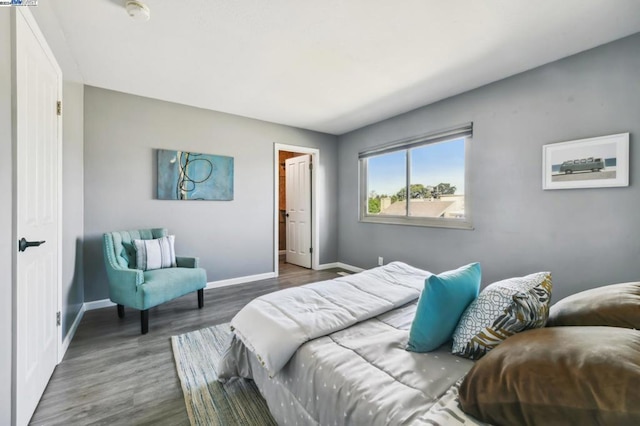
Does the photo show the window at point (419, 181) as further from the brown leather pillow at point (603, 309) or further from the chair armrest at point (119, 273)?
the chair armrest at point (119, 273)

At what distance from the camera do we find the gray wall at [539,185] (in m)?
2.12

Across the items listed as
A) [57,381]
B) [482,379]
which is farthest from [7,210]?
[482,379]

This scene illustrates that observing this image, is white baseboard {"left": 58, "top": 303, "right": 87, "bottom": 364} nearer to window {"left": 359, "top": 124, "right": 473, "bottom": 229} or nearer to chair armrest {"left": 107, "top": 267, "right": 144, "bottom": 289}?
chair armrest {"left": 107, "top": 267, "right": 144, "bottom": 289}

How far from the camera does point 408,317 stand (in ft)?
5.02

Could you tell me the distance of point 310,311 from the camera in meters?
1.53

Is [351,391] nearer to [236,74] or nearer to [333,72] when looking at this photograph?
[333,72]

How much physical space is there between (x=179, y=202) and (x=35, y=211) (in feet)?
6.67

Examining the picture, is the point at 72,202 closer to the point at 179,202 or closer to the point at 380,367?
the point at 179,202

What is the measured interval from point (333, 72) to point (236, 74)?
991 mm

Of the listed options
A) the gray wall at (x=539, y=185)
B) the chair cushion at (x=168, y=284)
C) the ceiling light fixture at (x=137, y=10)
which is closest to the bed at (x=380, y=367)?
the chair cushion at (x=168, y=284)

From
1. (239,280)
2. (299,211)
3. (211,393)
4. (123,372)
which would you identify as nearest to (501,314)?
(211,393)

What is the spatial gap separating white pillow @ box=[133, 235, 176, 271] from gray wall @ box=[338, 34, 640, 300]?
10.3 ft

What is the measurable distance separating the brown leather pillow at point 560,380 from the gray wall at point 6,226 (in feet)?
6.12

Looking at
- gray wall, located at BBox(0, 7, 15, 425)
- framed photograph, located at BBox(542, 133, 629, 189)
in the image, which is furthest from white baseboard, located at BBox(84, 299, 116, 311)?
framed photograph, located at BBox(542, 133, 629, 189)
